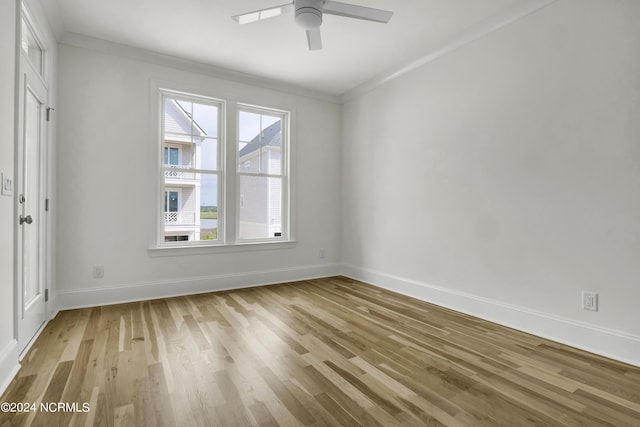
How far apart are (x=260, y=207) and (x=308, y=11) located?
2.74 m

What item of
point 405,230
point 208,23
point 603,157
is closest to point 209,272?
point 405,230

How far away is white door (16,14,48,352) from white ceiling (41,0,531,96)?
2.23 feet

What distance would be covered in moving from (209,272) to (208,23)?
2.79 m

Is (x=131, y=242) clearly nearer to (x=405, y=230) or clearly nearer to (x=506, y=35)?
(x=405, y=230)

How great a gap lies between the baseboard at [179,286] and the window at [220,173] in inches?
18.2

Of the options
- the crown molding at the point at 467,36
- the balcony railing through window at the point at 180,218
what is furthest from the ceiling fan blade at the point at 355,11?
the balcony railing through window at the point at 180,218

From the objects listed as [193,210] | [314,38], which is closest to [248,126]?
[193,210]

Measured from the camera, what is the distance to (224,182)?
4281 mm

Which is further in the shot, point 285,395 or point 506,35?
point 506,35

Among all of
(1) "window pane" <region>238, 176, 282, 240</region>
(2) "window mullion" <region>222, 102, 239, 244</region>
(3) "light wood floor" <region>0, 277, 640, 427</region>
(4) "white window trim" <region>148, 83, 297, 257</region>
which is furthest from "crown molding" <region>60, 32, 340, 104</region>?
(3) "light wood floor" <region>0, 277, 640, 427</region>

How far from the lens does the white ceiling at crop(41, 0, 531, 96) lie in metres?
2.88

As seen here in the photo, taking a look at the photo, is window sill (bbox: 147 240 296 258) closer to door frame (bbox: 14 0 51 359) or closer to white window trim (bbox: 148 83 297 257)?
white window trim (bbox: 148 83 297 257)

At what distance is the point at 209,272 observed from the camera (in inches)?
163

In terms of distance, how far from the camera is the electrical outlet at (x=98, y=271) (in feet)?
11.4
